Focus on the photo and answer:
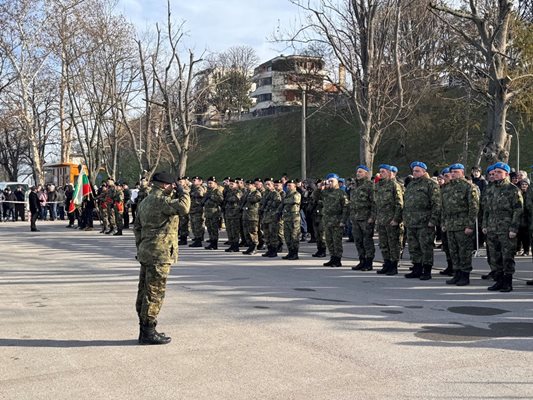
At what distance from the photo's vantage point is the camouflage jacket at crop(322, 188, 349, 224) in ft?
46.9

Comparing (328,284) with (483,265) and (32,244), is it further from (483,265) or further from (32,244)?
(32,244)

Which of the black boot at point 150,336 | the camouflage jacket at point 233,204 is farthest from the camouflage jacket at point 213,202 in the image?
the black boot at point 150,336

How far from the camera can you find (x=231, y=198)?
18328mm

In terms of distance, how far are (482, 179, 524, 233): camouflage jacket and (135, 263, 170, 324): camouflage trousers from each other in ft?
20.0

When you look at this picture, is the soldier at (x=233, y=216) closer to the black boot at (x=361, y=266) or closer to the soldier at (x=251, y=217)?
the soldier at (x=251, y=217)

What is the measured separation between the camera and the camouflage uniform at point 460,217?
445 inches

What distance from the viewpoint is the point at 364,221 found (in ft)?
44.3

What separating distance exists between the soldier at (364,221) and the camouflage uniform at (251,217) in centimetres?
398

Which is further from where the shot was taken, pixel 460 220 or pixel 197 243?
pixel 197 243

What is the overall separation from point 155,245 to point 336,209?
7.61 metres

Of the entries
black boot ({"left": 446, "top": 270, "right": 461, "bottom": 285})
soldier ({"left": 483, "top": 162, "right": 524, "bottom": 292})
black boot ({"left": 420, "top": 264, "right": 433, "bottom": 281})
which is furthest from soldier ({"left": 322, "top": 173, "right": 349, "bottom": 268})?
soldier ({"left": 483, "top": 162, "right": 524, "bottom": 292})

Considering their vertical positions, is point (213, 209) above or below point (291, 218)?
above

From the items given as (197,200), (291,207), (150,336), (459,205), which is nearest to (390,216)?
(459,205)

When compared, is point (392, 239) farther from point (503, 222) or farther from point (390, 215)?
point (503, 222)
